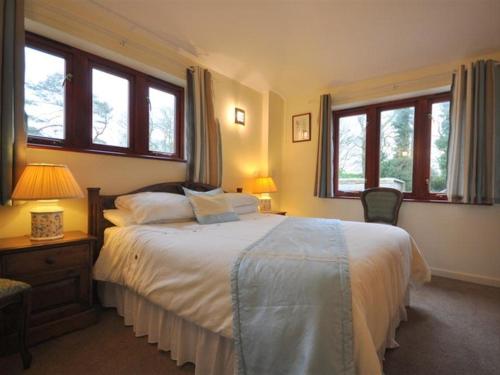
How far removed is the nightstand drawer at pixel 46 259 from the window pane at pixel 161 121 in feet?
4.40

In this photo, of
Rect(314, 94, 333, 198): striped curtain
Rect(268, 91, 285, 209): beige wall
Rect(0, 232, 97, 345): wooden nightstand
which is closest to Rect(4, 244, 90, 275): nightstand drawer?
Answer: Rect(0, 232, 97, 345): wooden nightstand

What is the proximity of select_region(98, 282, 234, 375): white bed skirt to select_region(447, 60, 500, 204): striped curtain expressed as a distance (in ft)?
9.75

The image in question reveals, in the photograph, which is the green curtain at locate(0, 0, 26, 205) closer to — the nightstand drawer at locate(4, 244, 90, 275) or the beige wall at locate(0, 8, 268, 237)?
the beige wall at locate(0, 8, 268, 237)

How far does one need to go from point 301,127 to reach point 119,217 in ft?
10.1

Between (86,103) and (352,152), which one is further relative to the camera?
(352,152)

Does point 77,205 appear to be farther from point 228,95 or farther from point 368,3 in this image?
point 368,3

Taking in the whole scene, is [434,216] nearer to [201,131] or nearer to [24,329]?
[201,131]

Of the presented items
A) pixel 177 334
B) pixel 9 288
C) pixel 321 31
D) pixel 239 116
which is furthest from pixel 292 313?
pixel 239 116

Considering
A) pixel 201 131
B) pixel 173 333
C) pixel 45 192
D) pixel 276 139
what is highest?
pixel 276 139

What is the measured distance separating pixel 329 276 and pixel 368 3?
89.6 inches

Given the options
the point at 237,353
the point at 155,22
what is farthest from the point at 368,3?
the point at 237,353

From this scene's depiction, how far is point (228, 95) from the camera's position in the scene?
3557 millimetres

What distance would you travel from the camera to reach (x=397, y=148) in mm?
3371

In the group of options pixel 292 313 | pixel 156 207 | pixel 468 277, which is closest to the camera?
pixel 292 313
